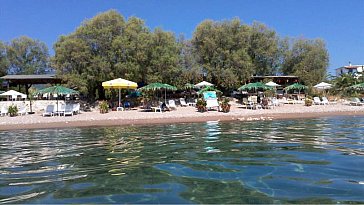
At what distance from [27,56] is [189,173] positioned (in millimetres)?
55952

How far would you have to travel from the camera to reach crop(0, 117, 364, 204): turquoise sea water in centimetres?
428

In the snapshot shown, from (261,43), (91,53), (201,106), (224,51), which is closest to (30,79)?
(91,53)

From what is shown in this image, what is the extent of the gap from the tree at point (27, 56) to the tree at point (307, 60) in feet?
127

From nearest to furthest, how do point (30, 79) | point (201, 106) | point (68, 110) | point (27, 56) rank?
point (68, 110) < point (201, 106) < point (30, 79) < point (27, 56)

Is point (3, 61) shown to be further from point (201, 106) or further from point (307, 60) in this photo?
point (307, 60)

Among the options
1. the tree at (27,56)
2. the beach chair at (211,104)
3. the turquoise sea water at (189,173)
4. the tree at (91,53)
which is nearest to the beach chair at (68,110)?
the tree at (91,53)

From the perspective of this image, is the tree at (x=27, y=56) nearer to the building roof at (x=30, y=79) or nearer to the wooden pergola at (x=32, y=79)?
the wooden pergola at (x=32, y=79)

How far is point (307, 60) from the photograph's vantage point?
1825 inches

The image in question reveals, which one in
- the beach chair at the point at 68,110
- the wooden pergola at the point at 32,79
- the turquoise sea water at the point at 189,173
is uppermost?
the wooden pergola at the point at 32,79

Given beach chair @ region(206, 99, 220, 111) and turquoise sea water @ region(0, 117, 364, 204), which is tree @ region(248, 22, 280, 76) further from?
turquoise sea water @ region(0, 117, 364, 204)

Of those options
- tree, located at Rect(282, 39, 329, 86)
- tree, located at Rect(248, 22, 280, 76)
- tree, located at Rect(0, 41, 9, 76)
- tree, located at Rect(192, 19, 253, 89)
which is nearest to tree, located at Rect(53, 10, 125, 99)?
tree, located at Rect(192, 19, 253, 89)

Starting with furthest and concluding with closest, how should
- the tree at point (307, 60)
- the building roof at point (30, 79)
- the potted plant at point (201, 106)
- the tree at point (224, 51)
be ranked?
the tree at point (307, 60) < the building roof at point (30, 79) < the tree at point (224, 51) < the potted plant at point (201, 106)

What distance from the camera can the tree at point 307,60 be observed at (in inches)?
1780

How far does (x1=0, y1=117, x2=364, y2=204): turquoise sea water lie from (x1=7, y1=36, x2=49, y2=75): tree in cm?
4948
